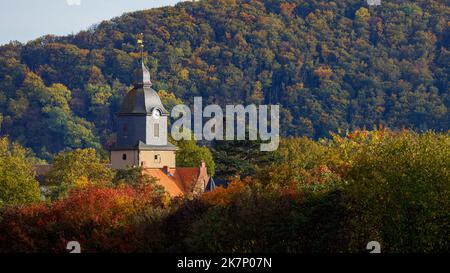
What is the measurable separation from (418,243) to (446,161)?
3.67 meters

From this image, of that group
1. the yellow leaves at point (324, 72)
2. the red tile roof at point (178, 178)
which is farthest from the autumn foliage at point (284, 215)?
the yellow leaves at point (324, 72)

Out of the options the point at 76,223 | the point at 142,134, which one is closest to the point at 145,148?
A: the point at 142,134

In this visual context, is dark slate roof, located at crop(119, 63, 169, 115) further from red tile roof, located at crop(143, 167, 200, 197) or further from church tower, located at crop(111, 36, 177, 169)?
red tile roof, located at crop(143, 167, 200, 197)

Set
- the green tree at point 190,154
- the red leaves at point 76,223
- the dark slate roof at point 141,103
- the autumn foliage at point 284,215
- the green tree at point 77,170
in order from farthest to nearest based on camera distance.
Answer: the green tree at point 190,154 < the dark slate roof at point 141,103 < the green tree at point 77,170 < the red leaves at point 76,223 < the autumn foliage at point 284,215

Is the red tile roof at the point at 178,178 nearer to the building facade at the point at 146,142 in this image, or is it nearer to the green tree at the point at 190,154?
the building facade at the point at 146,142

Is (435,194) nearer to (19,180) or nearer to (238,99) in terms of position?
(19,180)

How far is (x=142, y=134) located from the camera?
4518 inches

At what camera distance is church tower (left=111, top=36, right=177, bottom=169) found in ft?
370

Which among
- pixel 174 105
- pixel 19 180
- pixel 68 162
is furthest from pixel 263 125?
pixel 19 180

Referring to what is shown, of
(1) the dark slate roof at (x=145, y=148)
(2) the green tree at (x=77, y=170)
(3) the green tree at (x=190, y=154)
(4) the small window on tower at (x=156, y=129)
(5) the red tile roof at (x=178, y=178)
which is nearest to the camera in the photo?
(2) the green tree at (x=77, y=170)

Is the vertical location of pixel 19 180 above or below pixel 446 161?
below

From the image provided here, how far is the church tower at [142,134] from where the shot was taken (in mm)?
112688

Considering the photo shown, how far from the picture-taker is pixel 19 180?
7294cm

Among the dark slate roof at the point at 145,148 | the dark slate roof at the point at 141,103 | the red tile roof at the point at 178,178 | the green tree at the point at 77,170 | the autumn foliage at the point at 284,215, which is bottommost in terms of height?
the red tile roof at the point at 178,178
